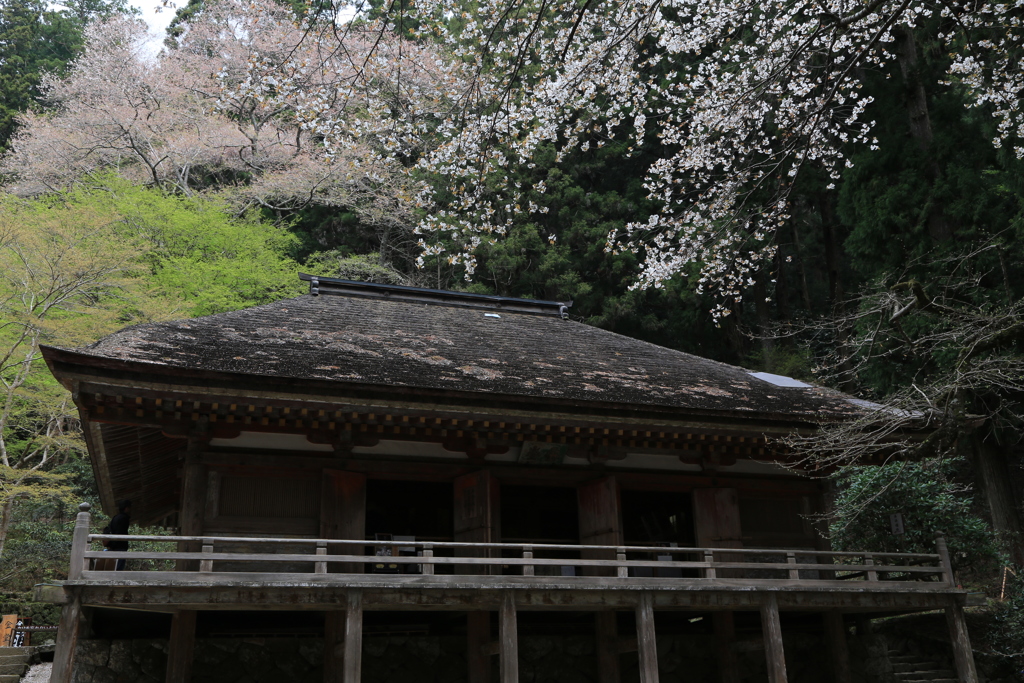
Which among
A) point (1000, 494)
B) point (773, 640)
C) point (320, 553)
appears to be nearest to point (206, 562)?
point (320, 553)

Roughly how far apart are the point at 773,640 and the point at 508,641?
3.45 meters

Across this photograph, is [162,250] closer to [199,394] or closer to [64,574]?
[64,574]

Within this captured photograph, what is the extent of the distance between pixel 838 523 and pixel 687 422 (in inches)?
118

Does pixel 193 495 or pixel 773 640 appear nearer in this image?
pixel 193 495

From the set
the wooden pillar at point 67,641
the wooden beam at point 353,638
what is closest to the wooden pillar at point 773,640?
the wooden beam at point 353,638

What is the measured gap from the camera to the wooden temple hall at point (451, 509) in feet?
27.5

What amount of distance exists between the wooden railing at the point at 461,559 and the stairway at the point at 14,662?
5.70m

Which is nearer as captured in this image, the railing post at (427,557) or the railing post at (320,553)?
the railing post at (320,553)

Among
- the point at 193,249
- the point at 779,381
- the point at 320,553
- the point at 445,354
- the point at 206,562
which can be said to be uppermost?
the point at 193,249

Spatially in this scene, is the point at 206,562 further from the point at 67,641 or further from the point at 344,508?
the point at 344,508

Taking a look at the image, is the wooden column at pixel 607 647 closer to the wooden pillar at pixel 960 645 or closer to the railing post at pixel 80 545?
the wooden pillar at pixel 960 645

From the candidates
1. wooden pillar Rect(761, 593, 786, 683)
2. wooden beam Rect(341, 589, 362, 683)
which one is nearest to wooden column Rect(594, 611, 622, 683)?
wooden pillar Rect(761, 593, 786, 683)

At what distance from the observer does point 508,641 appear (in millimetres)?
8586

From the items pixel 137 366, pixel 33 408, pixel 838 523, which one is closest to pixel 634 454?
pixel 838 523
